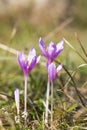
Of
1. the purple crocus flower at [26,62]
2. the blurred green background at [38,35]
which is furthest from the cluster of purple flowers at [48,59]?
the blurred green background at [38,35]

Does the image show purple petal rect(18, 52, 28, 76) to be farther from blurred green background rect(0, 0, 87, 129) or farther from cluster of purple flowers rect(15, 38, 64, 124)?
blurred green background rect(0, 0, 87, 129)

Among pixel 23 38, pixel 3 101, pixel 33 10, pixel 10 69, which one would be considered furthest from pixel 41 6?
pixel 3 101

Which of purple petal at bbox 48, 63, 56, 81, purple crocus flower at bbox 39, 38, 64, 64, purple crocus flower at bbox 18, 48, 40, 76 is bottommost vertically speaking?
purple petal at bbox 48, 63, 56, 81

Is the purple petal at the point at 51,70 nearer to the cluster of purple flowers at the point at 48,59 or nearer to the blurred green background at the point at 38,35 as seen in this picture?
the cluster of purple flowers at the point at 48,59

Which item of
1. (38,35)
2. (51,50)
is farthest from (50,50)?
(38,35)

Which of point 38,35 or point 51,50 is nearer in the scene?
point 51,50

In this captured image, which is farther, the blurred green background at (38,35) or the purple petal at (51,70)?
the blurred green background at (38,35)

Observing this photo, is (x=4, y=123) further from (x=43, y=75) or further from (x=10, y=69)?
(x=10, y=69)

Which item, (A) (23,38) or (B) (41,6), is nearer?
(A) (23,38)

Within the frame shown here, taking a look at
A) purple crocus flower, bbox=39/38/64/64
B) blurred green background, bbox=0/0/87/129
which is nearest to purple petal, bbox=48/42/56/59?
purple crocus flower, bbox=39/38/64/64

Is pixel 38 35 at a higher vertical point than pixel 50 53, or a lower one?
higher

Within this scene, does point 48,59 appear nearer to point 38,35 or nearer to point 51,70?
point 51,70
